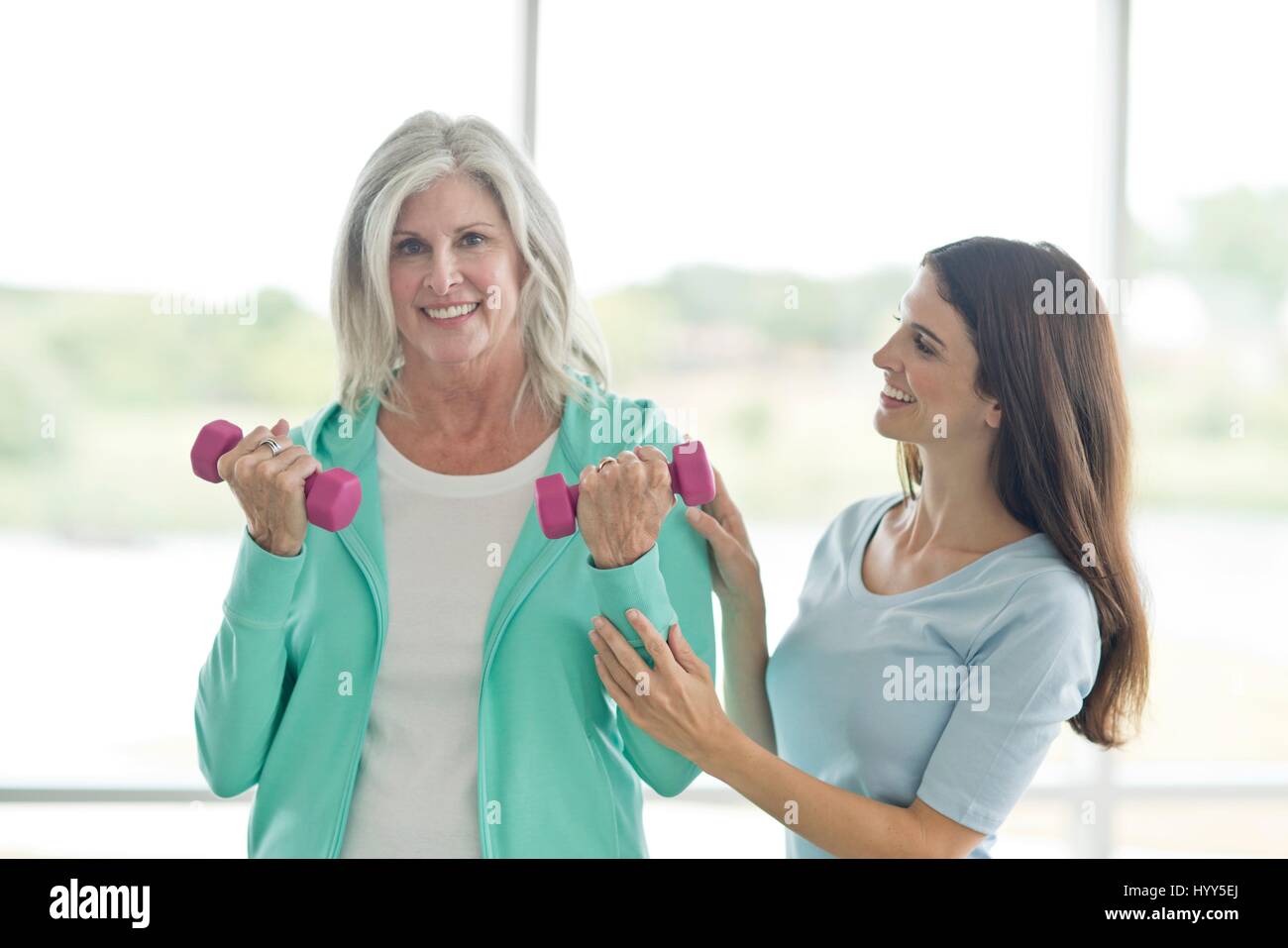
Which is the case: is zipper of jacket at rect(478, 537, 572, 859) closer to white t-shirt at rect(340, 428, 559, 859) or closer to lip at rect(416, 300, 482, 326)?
white t-shirt at rect(340, 428, 559, 859)

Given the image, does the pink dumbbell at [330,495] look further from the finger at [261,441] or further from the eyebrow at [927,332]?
the eyebrow at [927,332]

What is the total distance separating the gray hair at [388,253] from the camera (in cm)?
142

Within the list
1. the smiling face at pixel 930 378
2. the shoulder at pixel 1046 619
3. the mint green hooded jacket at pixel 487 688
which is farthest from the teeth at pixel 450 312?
the shoulder at pixel 1046 619

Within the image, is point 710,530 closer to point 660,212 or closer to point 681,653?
point 681,653

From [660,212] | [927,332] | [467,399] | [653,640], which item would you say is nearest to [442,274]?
[467,399]

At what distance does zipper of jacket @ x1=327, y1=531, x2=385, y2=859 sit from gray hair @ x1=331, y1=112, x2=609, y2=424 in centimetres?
23

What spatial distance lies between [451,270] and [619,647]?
0.52 metres

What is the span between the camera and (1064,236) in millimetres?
2779

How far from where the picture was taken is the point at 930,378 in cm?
144

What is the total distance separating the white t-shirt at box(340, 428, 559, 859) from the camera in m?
1.32

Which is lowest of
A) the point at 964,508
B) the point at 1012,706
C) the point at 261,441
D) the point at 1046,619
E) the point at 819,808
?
the point at 819,808
